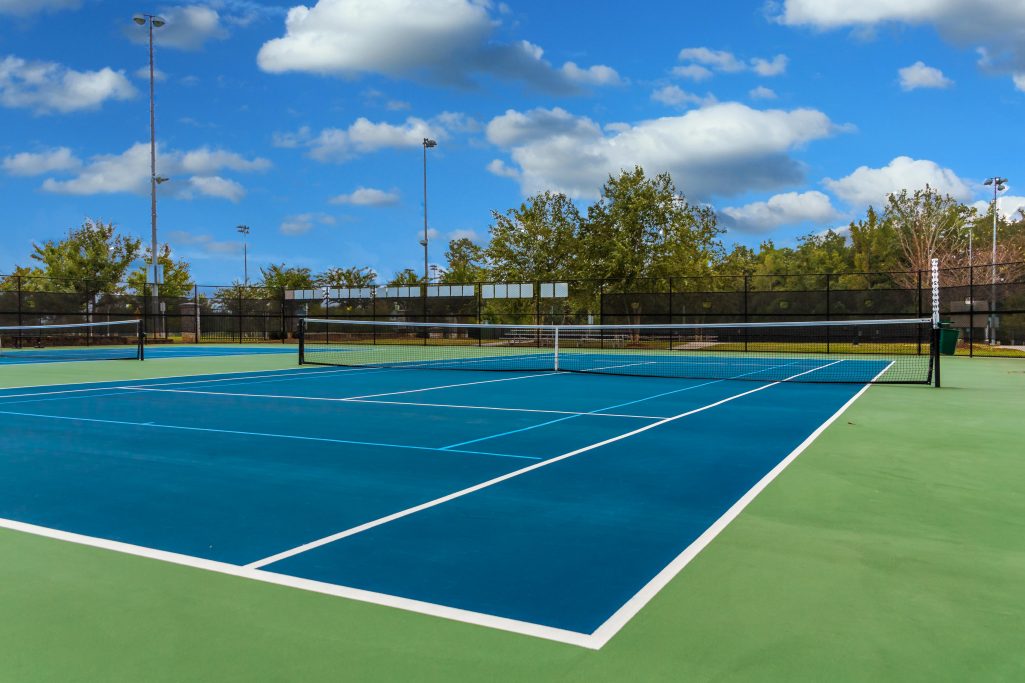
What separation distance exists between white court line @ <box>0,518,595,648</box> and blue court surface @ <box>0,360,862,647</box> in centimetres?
1

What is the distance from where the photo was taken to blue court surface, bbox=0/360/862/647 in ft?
12.6

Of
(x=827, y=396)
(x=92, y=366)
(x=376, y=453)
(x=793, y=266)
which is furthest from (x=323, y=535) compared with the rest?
(x=793, y=266)

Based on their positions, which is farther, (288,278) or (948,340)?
(288,278)

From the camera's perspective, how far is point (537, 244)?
4178 cm

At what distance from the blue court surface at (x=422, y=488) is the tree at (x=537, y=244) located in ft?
97.1

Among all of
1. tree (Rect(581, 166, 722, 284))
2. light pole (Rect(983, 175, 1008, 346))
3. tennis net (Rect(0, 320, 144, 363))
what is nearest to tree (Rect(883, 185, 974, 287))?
light pole (Rect(983, 175, 1008, 346))

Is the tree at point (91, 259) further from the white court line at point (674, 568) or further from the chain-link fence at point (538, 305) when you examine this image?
the white court line at point (674, 568)

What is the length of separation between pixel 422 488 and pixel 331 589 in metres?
2.22

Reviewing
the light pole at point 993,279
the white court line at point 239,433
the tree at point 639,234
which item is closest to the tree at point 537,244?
the tree at point 639,234

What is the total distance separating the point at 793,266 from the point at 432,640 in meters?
80.0

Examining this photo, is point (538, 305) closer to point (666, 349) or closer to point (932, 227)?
point (666, 349)

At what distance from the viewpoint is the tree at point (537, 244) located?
41281 millimetres

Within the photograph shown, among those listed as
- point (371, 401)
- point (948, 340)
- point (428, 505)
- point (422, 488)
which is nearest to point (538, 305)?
point (948, 340)

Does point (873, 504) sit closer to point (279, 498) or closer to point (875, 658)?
point (875, 658)
